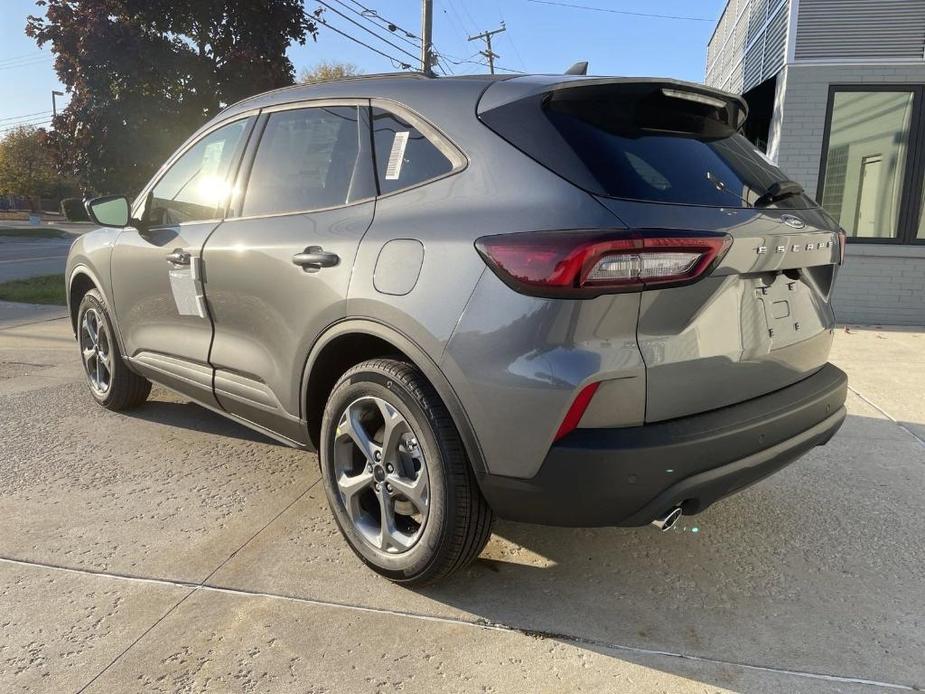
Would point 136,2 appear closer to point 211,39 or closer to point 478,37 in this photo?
point 211,39

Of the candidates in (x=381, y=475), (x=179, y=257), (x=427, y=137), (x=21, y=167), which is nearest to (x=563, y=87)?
(x=427, y=137)

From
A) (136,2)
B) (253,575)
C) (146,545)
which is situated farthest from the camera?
(136,2)

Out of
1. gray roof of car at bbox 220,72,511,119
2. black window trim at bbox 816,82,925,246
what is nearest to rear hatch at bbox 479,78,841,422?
gray roof of car at bbox 220,72,511,119

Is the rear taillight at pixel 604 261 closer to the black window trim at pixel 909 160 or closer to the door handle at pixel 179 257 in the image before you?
the door handle at pixel 179 257

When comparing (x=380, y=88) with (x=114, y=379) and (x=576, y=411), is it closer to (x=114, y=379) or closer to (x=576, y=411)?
(x=576, y=411)

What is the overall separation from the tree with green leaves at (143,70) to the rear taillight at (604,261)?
10.1 metres

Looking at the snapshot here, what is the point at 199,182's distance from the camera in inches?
143

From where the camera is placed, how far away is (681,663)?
7.16ft

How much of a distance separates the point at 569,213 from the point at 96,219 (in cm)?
311

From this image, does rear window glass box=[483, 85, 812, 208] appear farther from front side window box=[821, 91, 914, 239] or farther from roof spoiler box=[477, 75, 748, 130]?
front side window box=[821, 91, 914, 239]

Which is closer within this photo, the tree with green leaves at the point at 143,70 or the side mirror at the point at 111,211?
the side mirror at the point at 111,211

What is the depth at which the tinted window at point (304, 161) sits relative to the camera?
112 inches

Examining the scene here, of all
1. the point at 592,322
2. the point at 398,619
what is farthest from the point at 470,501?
the point at 592,322

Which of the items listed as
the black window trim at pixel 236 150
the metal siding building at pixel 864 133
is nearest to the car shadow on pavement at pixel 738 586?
the black window trim at pixel 236 150
